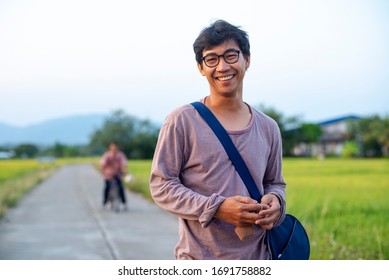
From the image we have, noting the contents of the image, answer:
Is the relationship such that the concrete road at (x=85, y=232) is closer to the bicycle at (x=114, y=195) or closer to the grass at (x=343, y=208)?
the bicycle at (x=114, y=195)

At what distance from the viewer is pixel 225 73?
238cm

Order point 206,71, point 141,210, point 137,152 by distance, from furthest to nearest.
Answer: point 137,152 → point 141,210 → point 206,71

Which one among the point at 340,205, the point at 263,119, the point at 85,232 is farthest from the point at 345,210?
the point at 263,119

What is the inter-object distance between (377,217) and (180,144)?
626 centimetres

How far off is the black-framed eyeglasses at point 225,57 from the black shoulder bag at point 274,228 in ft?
0.53

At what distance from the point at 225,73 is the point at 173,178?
438 millimetres

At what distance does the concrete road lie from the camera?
641 centimetres

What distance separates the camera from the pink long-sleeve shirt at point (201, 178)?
2.29 metres

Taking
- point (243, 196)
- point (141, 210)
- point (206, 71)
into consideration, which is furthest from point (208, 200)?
point (141, 210)

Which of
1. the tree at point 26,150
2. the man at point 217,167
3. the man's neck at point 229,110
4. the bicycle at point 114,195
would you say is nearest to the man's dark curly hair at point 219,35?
the man at point 217,167

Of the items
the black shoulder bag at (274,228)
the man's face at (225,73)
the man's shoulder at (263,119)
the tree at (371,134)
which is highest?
the man's face at (225,73)

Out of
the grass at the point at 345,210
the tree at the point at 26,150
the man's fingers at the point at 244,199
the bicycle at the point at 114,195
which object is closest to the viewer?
the man's fingers at the point at 244,199
